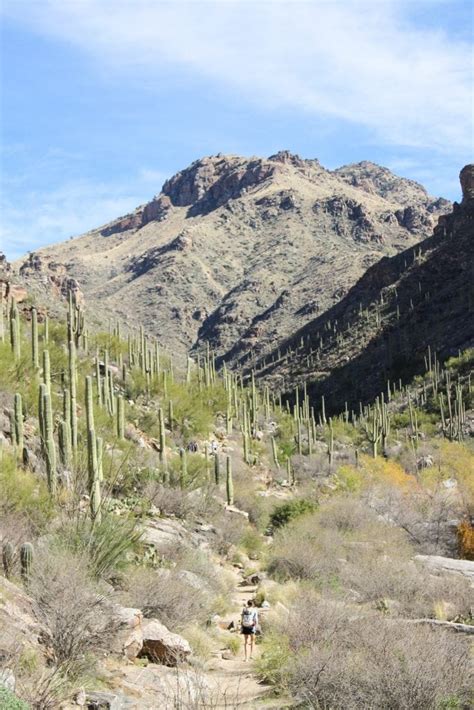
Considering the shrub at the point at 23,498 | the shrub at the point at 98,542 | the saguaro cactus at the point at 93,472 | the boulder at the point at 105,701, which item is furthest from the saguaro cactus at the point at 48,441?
the boulder at the point at 105,701

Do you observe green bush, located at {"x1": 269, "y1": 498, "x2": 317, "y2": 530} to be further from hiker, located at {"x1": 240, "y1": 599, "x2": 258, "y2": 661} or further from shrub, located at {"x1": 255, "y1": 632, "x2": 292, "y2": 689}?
shrub, located at {"x1": 255, "y1": 632, "x2": 292, "y2": 689}

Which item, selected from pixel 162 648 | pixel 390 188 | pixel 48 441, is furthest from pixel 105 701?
pixel 390 188

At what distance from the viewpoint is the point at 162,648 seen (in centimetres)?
888

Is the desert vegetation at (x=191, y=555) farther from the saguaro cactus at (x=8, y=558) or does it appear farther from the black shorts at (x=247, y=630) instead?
the black shorts at (x=247, y=630)

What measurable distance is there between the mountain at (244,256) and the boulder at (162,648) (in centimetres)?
6233

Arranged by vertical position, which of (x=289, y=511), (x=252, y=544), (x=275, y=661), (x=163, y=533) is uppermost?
(x=163, y=533)

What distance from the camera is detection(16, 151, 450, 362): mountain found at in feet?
312

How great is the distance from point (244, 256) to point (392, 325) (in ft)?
207

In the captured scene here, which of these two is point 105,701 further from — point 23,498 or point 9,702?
point 23,498

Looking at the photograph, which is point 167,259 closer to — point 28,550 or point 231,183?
point 231,183

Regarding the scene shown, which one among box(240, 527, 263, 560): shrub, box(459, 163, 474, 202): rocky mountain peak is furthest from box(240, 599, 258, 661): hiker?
box(459, 163, 474, 202): rocky mountain peak

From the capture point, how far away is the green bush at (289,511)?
2070cm

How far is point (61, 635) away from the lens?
7398mm

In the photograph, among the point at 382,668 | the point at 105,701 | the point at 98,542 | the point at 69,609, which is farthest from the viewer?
the point at 98,542
